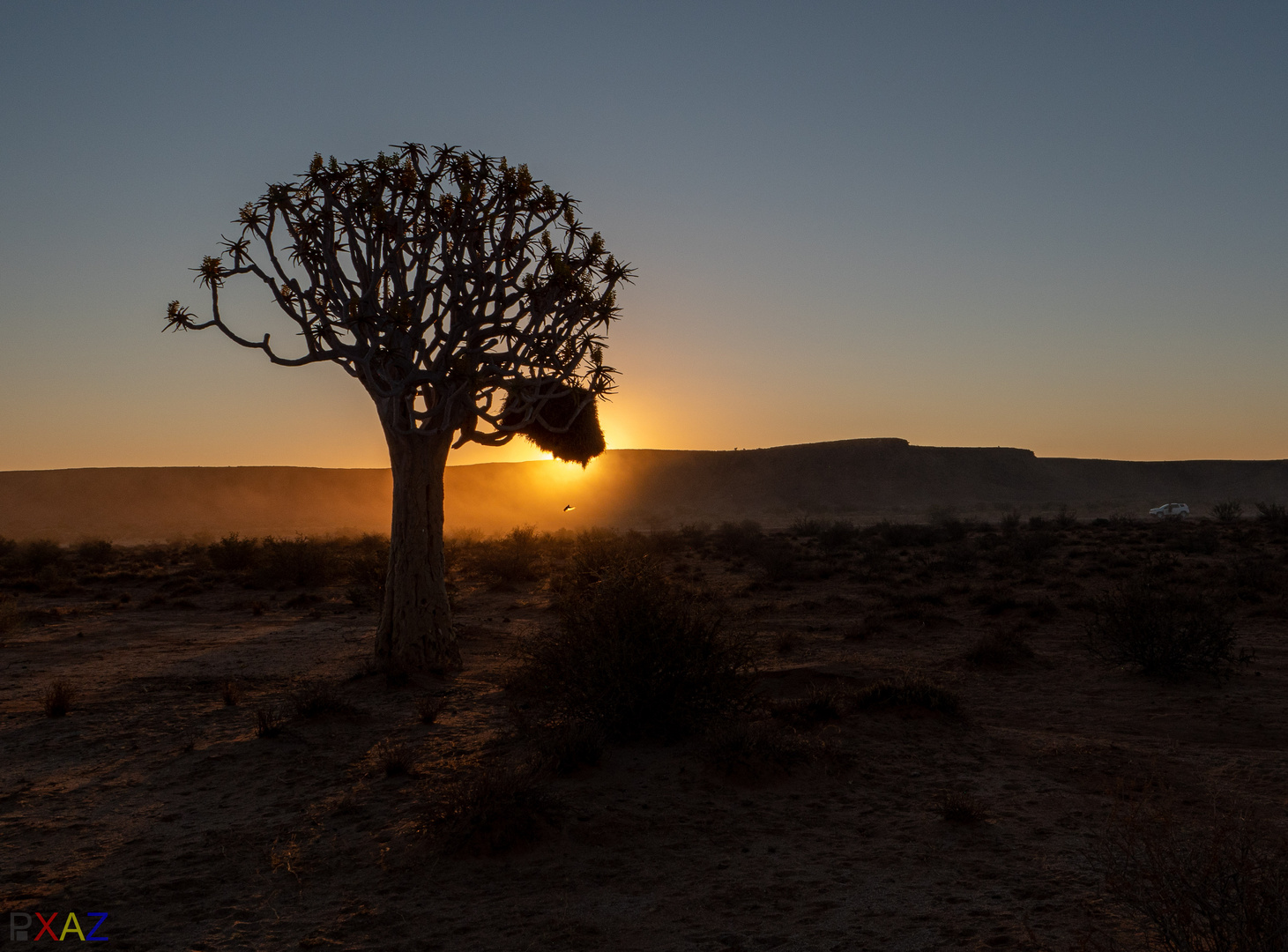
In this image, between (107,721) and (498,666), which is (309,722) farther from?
(498,666)

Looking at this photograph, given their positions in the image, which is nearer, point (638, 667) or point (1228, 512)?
point (638, 667)

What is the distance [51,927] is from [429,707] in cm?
466

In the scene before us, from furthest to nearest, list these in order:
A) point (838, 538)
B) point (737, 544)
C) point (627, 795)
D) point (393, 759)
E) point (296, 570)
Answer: point (838, 538)
point (737, 544)
point (296, 570)
point (393, 759)
point (627, 795)

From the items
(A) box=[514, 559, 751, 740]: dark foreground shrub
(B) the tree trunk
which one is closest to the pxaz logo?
(A) box=[514, 559, 751, 740]: dark foreground shrub

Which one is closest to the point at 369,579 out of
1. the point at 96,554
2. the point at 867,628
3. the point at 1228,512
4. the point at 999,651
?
the point at 867,628

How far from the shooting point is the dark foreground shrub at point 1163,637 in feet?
34.2

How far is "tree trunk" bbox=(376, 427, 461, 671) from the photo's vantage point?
11.1 m

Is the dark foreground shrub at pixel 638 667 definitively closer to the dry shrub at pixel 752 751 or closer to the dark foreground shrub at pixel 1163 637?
the dry shrub at pixel 752 751

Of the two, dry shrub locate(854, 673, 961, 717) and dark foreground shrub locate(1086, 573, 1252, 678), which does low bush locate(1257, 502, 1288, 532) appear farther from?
dry shrub locate(854, 673, 961, 717)

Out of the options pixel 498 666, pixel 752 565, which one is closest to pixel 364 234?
pixel 498 666

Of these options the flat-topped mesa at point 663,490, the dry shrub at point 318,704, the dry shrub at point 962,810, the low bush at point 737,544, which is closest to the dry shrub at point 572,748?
the dry shrub at point 962,810

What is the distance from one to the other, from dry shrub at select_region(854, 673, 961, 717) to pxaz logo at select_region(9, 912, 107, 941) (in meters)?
6.70

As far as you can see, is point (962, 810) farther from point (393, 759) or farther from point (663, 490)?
point (663, 490)

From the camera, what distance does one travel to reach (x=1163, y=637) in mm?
10570
